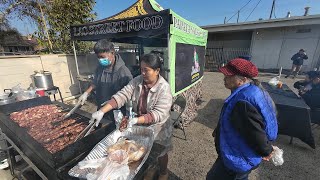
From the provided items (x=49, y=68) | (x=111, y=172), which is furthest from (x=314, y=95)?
(x=49, y=68)

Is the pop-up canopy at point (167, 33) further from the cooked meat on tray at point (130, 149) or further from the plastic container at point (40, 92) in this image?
the cooked meat on tray at point (130, 149)

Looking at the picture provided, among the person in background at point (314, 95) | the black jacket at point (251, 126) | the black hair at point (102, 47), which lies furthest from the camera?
the person in background at point (314, 95)

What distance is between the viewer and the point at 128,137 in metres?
1.81

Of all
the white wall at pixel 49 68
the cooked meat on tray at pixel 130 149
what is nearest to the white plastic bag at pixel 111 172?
the cooked meat on tray at pixel 130 149

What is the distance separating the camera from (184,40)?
14.5 feet

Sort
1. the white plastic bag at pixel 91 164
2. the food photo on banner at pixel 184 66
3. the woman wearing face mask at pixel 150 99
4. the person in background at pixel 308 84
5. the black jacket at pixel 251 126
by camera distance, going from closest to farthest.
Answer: the white plastic bag at pixel 91 164 < the black jacket at pixel 251 126 < the woman wearing face mask at pixel 150 99 < the food photo on banner at pixel 184 66 < the person in background at pixel 308 84

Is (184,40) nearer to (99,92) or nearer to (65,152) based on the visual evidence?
(99,92)

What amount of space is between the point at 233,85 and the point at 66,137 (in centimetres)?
211

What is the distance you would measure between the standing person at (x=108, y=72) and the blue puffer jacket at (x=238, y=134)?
1783 millimetres

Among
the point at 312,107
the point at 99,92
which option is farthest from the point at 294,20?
the point at 99,92

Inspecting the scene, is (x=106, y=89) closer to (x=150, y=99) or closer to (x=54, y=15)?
(x=150, y=99)

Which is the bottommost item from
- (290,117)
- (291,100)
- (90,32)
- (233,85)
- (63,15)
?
(290,117)

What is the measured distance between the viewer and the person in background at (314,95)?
4102 mm

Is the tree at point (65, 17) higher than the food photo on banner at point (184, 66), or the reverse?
the tree at point (65, 17)
